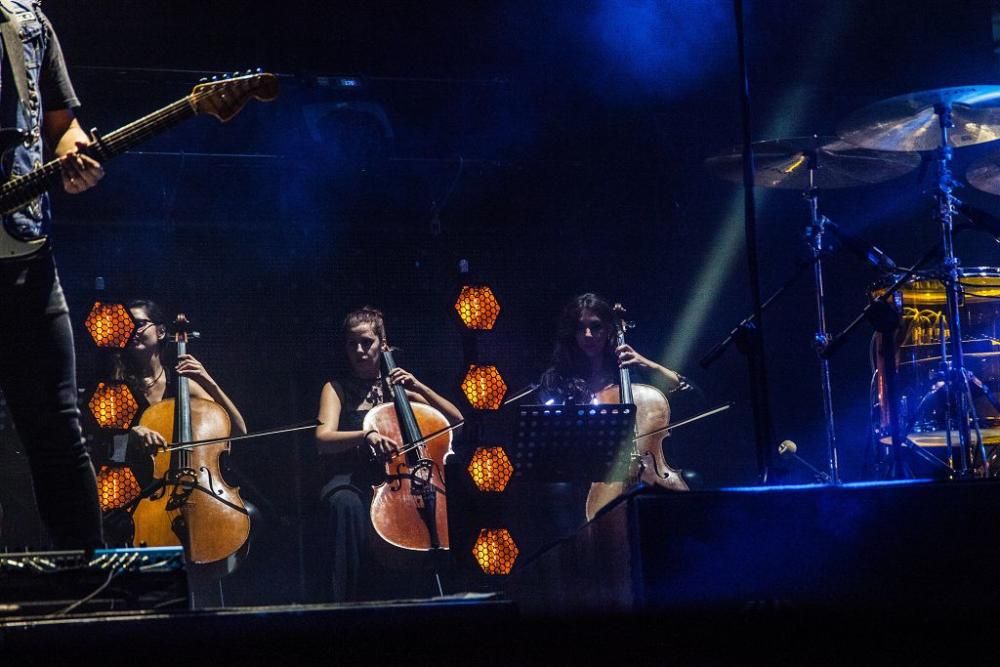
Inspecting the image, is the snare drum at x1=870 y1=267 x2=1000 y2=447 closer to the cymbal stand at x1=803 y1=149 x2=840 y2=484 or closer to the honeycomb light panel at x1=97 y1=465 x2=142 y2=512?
the cymbal stand at x1=803 y1=149 x2=840 y2=484

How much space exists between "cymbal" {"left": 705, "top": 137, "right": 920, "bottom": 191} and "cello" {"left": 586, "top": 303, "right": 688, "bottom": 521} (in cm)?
91

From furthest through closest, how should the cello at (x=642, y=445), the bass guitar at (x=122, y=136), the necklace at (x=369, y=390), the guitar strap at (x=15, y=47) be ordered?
1. the necklace at (x=369, y=390)
2. the cello at (x=642, y=445)
3. the guitar strap at (x=15, y=47)
4. the bass guitar at (x=122, y=136)

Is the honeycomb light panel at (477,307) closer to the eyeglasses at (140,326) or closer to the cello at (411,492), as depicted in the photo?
the cello at (411,492)

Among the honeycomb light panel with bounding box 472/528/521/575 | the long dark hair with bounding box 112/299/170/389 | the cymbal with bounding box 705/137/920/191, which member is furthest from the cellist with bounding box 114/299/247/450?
the cymbal with bounding box 705/137/920/191

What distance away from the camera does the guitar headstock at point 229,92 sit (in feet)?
10.3

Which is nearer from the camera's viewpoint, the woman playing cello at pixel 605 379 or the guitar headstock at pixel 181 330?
the woman playing cello at pixel 605 379

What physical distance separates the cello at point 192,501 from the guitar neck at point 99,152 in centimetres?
261

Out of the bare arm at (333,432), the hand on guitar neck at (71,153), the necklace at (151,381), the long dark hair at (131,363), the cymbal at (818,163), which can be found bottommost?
the bare arm at (333,432)

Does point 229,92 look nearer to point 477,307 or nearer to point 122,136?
point 122,136

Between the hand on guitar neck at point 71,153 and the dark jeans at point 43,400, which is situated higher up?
the hand on guitar neck at point 71,153

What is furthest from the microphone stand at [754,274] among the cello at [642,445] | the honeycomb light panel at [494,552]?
the honeycomb light panel at [494,552]

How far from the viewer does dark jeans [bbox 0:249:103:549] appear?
9.00 feet

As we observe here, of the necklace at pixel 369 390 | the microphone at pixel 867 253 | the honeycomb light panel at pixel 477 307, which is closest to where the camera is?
the microphone at pixel 867 253

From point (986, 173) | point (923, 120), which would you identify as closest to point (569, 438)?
point (923, 120)
